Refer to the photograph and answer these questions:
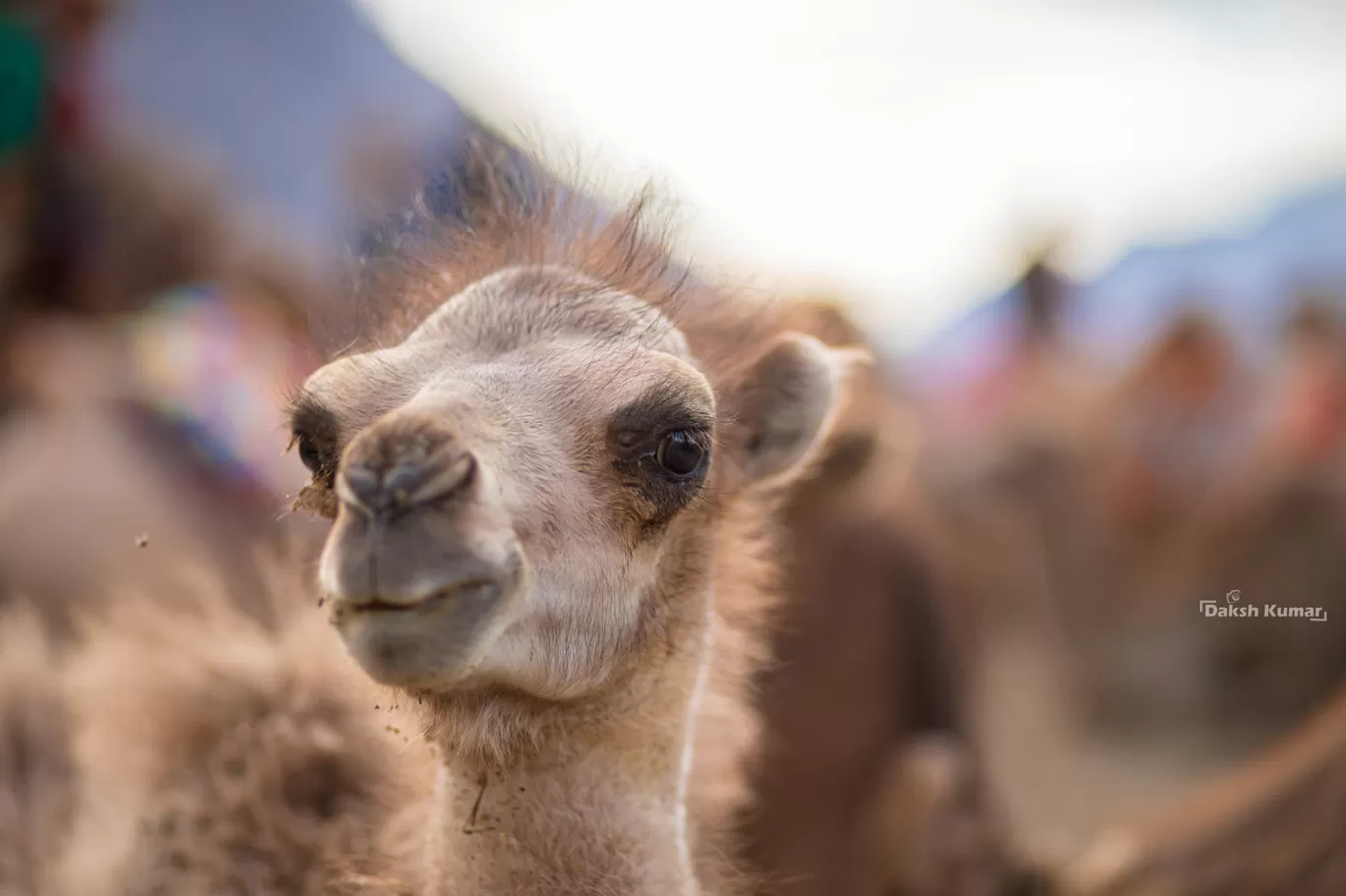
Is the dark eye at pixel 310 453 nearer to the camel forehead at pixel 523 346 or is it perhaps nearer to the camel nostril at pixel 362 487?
the camel forehead at pixel 523 346

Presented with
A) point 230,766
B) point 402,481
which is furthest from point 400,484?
point 230,766

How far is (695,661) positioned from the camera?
1.68 metres

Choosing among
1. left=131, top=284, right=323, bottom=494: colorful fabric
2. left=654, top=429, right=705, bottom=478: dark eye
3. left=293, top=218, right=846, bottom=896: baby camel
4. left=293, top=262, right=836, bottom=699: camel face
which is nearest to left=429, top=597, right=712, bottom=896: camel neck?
left=293, top=218, right=846, bottom=896: baby camel

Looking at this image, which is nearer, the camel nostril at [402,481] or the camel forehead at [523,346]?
the camel nostril at [402,481]

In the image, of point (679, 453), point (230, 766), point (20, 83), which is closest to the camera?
point (679, 453)

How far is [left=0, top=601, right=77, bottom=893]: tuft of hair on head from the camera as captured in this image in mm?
1885

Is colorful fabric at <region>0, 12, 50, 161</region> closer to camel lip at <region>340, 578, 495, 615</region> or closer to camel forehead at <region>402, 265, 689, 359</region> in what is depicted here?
camel forehead at <region>402, 265, 689, 359</region>

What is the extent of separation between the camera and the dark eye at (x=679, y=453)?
146 centimetres

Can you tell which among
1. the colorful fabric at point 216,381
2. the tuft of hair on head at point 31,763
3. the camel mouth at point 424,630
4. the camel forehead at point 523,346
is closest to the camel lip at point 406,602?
the camel mouth at point 424,630

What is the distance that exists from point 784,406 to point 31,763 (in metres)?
1.56

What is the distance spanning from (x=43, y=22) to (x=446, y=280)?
3.94 m

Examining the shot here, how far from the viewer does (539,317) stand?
1557 millimetres

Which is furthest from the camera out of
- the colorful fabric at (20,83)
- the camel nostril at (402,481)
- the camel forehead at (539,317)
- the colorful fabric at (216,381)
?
the colorful fabric at (20,83)

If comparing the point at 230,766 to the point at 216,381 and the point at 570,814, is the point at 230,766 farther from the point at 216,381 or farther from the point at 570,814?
the point at 216,381
